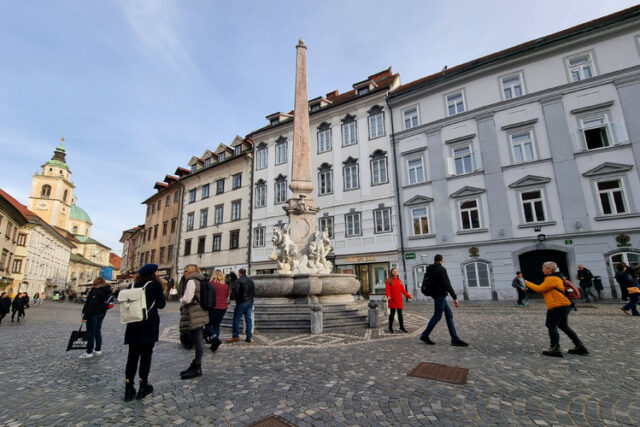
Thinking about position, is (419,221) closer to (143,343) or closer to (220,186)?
(143,343)

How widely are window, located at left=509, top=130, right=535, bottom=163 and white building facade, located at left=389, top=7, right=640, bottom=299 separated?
2.7 inches

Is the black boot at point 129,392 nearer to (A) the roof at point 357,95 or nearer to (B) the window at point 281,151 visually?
(A) the roof at point 357,95

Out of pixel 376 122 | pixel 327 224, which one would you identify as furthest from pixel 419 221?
pixel 376 122

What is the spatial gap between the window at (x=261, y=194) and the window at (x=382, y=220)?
A: 10.3 metres

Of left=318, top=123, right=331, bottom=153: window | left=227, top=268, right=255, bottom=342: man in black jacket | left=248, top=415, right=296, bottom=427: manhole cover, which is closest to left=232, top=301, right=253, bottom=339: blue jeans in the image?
left=227, top=268, right=255, bottom=342: man in black jacket

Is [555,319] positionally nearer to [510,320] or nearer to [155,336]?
[510,320]

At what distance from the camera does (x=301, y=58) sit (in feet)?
48.1

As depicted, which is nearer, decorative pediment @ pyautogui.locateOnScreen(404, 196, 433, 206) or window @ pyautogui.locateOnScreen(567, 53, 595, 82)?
window @ pyautogui.locateOnScreen(567, 53, 595, 82)

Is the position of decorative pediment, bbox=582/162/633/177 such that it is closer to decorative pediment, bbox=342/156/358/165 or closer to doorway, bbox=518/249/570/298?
doorway, bbox=518/249/570/298

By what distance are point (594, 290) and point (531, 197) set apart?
5373 millimetres

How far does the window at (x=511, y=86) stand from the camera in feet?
63.3

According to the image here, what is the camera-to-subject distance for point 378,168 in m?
22.8

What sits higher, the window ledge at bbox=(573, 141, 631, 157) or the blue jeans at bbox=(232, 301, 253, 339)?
the window ledge at bbox=(573, 141, 631, 157)

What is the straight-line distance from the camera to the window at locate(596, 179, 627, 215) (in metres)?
15.6
